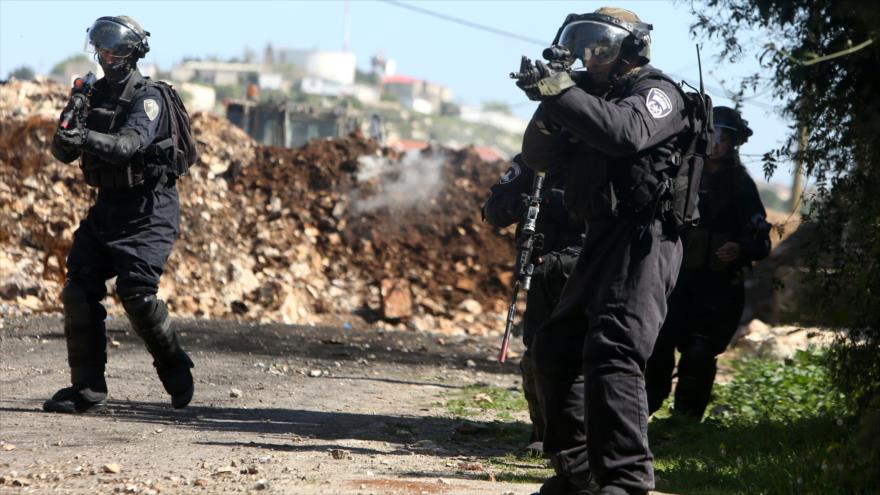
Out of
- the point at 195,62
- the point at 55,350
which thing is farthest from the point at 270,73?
the point at 55,350

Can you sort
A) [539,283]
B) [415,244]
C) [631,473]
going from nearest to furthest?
[631,473] < [539,283] < [415,244]

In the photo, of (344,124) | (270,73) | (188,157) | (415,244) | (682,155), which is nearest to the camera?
(682,155)

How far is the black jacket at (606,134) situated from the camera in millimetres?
4559

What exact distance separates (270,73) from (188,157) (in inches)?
4033

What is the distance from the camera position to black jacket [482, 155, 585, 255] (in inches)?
251

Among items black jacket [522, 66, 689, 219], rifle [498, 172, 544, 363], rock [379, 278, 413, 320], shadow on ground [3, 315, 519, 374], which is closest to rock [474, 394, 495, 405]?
shadow on ground [3, 315, 519, 374]

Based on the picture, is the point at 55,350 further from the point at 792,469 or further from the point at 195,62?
the point at 195,62

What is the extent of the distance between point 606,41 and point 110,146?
285 centimetres

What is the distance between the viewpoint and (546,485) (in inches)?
193

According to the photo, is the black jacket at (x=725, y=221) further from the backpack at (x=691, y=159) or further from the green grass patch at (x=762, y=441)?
the backpack at (x=691, y=159)

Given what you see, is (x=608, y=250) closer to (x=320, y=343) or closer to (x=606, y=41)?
(x=606, y=41)

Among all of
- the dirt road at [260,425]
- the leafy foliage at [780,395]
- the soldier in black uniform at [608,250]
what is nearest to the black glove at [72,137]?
the dirt road at [260,425]

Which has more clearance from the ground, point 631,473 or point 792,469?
point 631,473

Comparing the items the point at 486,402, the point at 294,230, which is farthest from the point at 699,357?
the point at 294,230
